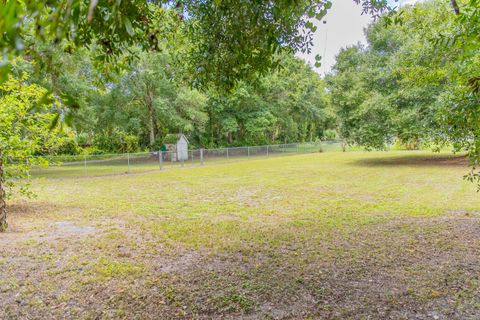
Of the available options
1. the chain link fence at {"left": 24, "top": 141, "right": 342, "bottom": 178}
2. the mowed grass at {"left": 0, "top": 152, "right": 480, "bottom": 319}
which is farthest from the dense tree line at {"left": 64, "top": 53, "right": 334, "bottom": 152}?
the mowed grass at {"left": 0, "top": 152, "right": 480, "bottom": 319}

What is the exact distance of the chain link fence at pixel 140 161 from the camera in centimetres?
1429

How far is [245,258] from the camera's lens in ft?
13.1

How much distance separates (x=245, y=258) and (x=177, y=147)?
16716 millimetres

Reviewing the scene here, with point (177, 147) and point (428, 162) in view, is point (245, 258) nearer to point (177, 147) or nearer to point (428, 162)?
point (428, 162)

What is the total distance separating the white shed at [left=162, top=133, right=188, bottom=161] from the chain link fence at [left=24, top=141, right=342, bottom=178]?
0.13 metres

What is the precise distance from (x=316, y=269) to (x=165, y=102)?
17.6 m

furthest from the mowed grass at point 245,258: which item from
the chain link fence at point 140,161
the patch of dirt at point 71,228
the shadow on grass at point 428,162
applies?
the shadow on grass at point 428,162

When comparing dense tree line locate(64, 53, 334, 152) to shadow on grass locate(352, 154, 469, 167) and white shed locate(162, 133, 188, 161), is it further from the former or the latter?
shadow on grass locate(352, 154, 469, 167)

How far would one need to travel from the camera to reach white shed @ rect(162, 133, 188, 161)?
1955 cm

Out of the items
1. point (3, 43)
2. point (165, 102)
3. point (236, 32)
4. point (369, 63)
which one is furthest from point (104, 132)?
point (3, 43)

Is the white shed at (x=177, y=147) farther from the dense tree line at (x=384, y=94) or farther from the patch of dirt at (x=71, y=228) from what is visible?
the patch of dirt at (x=71, y=228)

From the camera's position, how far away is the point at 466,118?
3227 mm

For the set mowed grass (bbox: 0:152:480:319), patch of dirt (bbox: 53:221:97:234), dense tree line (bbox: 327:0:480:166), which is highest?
dense tree line (bbox: 327:0:480:166)

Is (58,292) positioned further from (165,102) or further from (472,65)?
(165,102)
